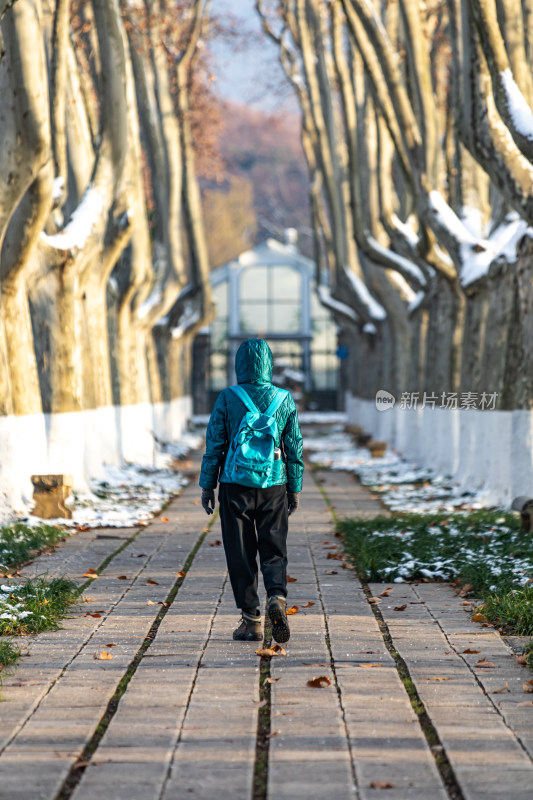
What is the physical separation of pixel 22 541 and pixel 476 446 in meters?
7.77

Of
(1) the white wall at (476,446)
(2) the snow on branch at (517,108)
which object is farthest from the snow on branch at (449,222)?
(2) the snow on branch at (517,108)

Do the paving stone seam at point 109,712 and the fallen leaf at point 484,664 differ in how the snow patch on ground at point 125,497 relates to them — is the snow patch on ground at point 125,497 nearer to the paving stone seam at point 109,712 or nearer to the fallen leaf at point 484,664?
the paving stone seam at point 109,712

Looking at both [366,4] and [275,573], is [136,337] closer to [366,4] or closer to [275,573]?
[366,4]

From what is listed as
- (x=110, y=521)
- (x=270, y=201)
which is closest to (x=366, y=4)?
(x=110, y=521)

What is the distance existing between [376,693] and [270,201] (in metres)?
95.1

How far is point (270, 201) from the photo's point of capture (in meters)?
99.4

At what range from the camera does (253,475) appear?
727 cm

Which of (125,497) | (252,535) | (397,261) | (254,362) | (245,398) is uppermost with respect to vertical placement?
(397,261)

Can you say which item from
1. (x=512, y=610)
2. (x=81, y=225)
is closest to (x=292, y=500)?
(x=512, y=610)

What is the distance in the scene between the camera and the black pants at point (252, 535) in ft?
23.9

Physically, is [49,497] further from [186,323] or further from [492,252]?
[186,323]

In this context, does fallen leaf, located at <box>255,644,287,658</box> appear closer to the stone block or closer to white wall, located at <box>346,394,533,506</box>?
the stone block

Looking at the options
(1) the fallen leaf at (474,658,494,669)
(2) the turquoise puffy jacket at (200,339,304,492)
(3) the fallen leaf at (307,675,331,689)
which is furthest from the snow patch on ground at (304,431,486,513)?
(3) the fallen leaf at (307,675,331,689)

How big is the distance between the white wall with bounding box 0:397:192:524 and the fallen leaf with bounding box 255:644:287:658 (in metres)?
6.36
